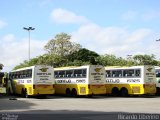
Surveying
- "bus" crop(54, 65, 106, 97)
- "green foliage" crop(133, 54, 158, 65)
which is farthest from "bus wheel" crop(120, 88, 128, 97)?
"green foliage" crop(133, 54, 158, 65)

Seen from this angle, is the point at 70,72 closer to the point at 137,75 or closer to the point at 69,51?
the point at 137,75

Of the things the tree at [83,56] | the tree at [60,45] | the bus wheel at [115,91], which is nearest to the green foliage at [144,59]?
the tree at [83,56]

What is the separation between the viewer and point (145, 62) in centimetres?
8781

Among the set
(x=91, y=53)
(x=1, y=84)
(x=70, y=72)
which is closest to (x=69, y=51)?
(x=91, y=53)

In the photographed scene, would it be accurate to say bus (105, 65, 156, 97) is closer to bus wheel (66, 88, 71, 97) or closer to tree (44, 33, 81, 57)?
bus wheel (66, 88, 71, 97)

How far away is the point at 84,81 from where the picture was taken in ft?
112

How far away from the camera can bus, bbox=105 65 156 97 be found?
1347 inches

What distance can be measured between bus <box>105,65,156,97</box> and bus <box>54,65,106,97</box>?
2526 millimetres

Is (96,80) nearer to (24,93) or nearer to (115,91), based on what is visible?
(115,91)

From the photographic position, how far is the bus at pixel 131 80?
34219mm

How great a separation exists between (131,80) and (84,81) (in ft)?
14.1

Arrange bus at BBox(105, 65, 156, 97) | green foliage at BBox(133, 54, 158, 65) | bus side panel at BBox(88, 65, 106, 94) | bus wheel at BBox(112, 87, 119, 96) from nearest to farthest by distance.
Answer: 1. bus side panel at BBox(88, 65, 106, 94)
2. bus at BBox(105, 65, 156, 97)
3. bus wheel at BBox(112, 87, 119, 96)
4. green foliage at BBox(133, 54, 158, 65)

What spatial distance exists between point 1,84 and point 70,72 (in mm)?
9924

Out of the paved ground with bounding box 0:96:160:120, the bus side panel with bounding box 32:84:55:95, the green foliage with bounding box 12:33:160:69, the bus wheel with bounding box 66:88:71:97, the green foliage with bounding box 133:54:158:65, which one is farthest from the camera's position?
the green foliage with bounding box 133:54:158:65
